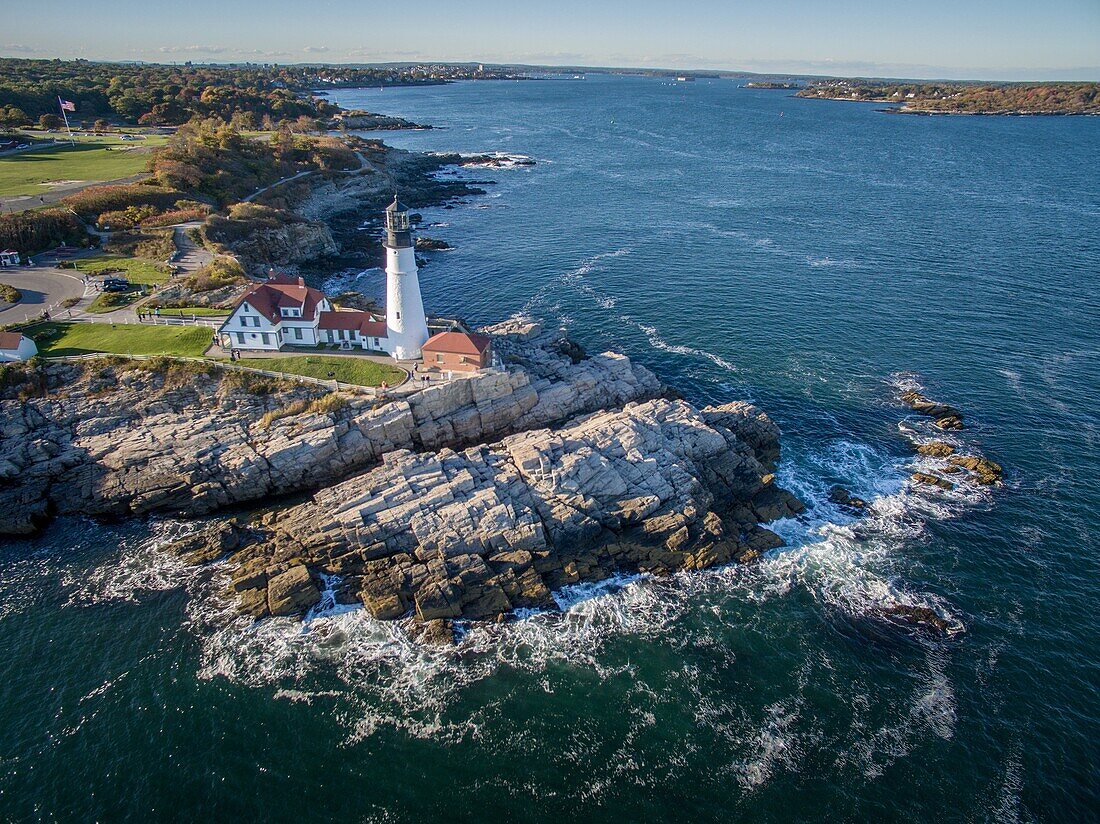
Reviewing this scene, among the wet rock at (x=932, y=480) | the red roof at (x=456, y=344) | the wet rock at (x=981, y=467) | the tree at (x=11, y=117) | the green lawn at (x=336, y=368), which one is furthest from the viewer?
the tree at (x=11, y=117)

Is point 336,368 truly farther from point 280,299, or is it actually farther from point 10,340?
point 10,340

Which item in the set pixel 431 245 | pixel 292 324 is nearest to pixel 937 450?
pixel 292 324

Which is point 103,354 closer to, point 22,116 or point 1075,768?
point 1075,768

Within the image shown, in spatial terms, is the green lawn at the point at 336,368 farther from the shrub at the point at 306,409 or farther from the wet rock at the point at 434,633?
the wet rock at the point at 434,633

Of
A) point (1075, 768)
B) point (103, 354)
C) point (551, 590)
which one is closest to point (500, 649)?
point (551, 590)

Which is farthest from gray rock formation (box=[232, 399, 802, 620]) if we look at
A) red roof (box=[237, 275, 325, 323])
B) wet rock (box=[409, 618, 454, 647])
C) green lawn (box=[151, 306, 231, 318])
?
green lawn (box=[151, 306, 231, 318])

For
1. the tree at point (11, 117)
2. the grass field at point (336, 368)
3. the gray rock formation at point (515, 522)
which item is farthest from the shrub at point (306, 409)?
the tree at point (11, 117)
